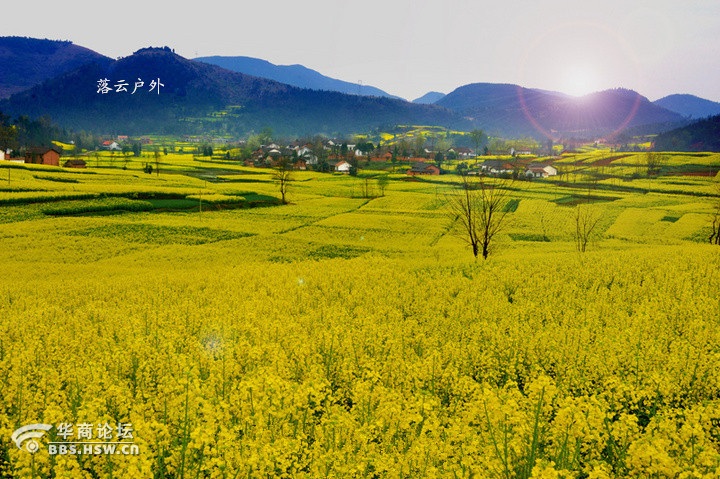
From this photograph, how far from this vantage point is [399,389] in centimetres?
870

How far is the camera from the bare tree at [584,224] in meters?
51.1

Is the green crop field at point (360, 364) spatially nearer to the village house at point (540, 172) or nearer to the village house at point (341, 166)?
the village house at point (341, 166)

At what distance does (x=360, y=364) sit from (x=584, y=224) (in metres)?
54.0

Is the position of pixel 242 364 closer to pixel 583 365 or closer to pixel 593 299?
pixel 583 365

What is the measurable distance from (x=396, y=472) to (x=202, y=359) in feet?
19.1

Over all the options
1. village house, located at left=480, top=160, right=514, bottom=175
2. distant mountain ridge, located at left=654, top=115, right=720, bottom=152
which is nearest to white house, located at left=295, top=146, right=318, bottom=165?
village house, located at left=480, top=160, right=514, bottom=175

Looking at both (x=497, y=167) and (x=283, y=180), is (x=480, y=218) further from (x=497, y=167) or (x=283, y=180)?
(x=497, y=167)

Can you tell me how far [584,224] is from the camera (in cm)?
5612

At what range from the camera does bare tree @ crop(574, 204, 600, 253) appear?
168 feet

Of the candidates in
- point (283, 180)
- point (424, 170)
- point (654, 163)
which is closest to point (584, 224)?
point (283, 180)

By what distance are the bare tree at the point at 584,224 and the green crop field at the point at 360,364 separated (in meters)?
26.0

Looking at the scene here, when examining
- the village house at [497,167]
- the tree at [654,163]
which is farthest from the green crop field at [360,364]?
the tree at [654,163]

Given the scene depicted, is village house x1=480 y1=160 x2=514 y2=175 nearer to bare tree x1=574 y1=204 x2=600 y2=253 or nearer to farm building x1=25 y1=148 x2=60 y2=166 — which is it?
bare tree x1=574 y1=204 x2=600 y2=253

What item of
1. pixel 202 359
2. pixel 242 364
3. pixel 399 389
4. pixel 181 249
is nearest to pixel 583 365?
pixel 399 389
